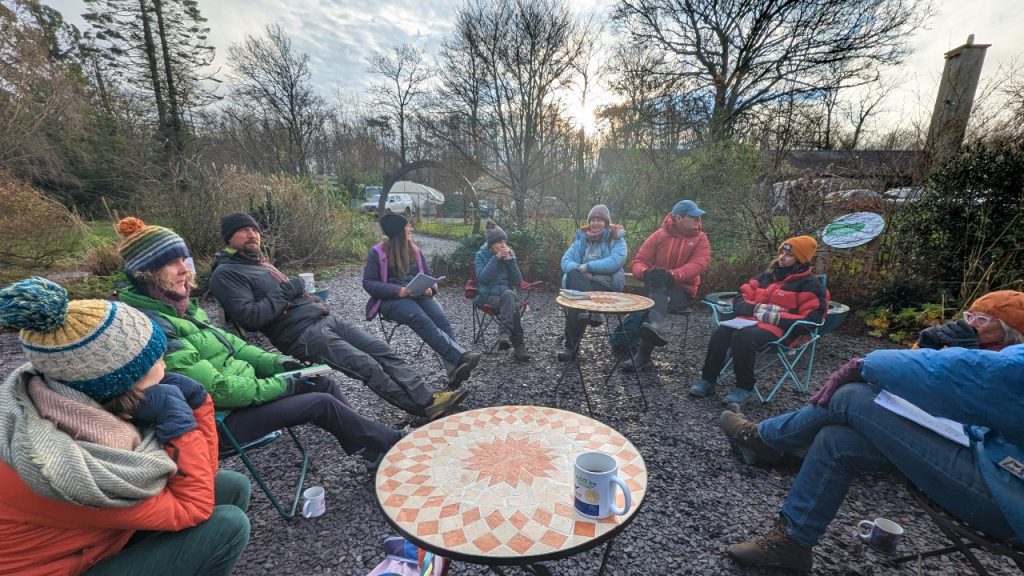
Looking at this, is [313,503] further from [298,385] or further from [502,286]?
[502,286]

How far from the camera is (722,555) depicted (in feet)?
5.68

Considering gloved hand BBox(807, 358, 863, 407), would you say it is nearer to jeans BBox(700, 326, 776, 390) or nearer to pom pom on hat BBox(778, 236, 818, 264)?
jeans BBox(700, 326, 776, 390)

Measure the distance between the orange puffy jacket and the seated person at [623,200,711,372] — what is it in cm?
324

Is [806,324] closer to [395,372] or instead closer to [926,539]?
[926,539]

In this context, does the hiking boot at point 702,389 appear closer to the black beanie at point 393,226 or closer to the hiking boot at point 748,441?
the hiking boot at point 748,441

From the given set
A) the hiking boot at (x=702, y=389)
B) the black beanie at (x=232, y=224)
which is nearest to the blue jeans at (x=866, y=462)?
the hiking boot at (x=702, y=389)

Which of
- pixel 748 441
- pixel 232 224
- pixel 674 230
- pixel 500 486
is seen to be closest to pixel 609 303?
pixel 674 230

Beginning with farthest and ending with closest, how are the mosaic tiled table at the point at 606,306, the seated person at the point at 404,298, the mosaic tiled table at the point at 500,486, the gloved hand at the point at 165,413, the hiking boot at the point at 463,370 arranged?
the seated person at the point at 404,298
the hiking boot at the point at 463,370
the mosaic tiled table at the point at 606,306
the gloved hand at the point at 165,413
the mosaic tiled table at the point at 500,486

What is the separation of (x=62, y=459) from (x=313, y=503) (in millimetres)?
1275

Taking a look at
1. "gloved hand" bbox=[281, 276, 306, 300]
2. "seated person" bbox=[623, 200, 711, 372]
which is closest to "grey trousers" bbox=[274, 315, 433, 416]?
"gloved hand" bbox=[281, 276, 306, 300]

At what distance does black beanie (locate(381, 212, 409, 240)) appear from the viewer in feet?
11.1

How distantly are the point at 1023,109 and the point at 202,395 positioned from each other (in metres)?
7.96

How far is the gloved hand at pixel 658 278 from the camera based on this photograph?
12.7 ft

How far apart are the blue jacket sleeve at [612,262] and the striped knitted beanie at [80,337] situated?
139 inches
